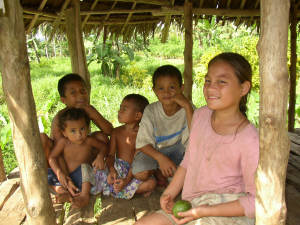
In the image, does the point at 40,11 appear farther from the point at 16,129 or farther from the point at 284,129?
the point at 284,129

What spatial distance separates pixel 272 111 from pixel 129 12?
3.28 metres

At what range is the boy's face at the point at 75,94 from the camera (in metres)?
2.78

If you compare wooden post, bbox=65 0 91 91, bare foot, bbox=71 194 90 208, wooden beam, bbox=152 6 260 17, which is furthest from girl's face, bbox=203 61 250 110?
wooden beam, bbox=152 6 260 17

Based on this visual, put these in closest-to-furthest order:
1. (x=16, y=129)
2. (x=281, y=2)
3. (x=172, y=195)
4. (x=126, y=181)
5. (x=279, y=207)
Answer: (x=281, y=2), (x=279, y=207), (x=16, y=129), (x=172, y=195), (x=126, y=181)

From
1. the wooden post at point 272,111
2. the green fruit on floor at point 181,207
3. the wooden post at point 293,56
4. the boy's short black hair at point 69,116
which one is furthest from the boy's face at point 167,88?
the wooden post at point 293,56

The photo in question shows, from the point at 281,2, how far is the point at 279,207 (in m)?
0.86

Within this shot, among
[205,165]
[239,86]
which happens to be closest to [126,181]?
[205,165]

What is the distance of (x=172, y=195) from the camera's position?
1.76m

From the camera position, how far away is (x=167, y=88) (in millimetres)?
2287

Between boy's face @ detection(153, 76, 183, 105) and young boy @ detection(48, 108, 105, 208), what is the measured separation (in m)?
0.71

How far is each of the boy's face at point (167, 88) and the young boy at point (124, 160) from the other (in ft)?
1.25

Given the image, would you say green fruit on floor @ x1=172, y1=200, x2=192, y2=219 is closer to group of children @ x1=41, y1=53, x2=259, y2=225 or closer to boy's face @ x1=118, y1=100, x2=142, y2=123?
group of children @ x1=41, y1=53, x2=259, y2=225

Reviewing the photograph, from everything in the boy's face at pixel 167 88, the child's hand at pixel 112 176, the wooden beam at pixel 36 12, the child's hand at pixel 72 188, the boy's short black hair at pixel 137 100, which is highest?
the wooden beam at pixel 36 12

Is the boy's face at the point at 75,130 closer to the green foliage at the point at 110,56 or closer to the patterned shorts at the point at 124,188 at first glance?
the patterned shorts at the point at 124,188
